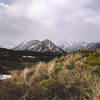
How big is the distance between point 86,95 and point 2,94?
217 centimetres

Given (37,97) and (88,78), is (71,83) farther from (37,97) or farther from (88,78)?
(37,97)

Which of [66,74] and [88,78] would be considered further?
[66,74]

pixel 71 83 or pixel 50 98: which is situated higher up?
pixel 71 83

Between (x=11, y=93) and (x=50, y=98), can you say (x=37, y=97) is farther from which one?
Result: (x=11, y=93)

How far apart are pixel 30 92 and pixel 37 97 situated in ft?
0.99

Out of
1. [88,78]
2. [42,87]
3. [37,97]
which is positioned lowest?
[37,97]

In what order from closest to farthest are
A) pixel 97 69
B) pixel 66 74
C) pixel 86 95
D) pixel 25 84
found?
pixel 86 95 < pixel 25 84 < pixel 66 74 < pixel 97 69

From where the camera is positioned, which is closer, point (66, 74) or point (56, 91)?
point (56, 91)

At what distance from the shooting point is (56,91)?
2.98m

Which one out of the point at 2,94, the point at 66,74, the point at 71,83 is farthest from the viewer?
the point at 66,74

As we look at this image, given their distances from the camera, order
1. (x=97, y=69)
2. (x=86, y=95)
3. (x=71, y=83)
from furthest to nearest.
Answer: (x=97, y=69), (x=71, y=83), (x=86, y=95)

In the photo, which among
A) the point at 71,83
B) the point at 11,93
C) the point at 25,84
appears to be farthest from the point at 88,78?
the point at 11,93

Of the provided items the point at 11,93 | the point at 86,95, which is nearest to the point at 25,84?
the point at 11,93

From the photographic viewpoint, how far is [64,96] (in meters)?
2.87
